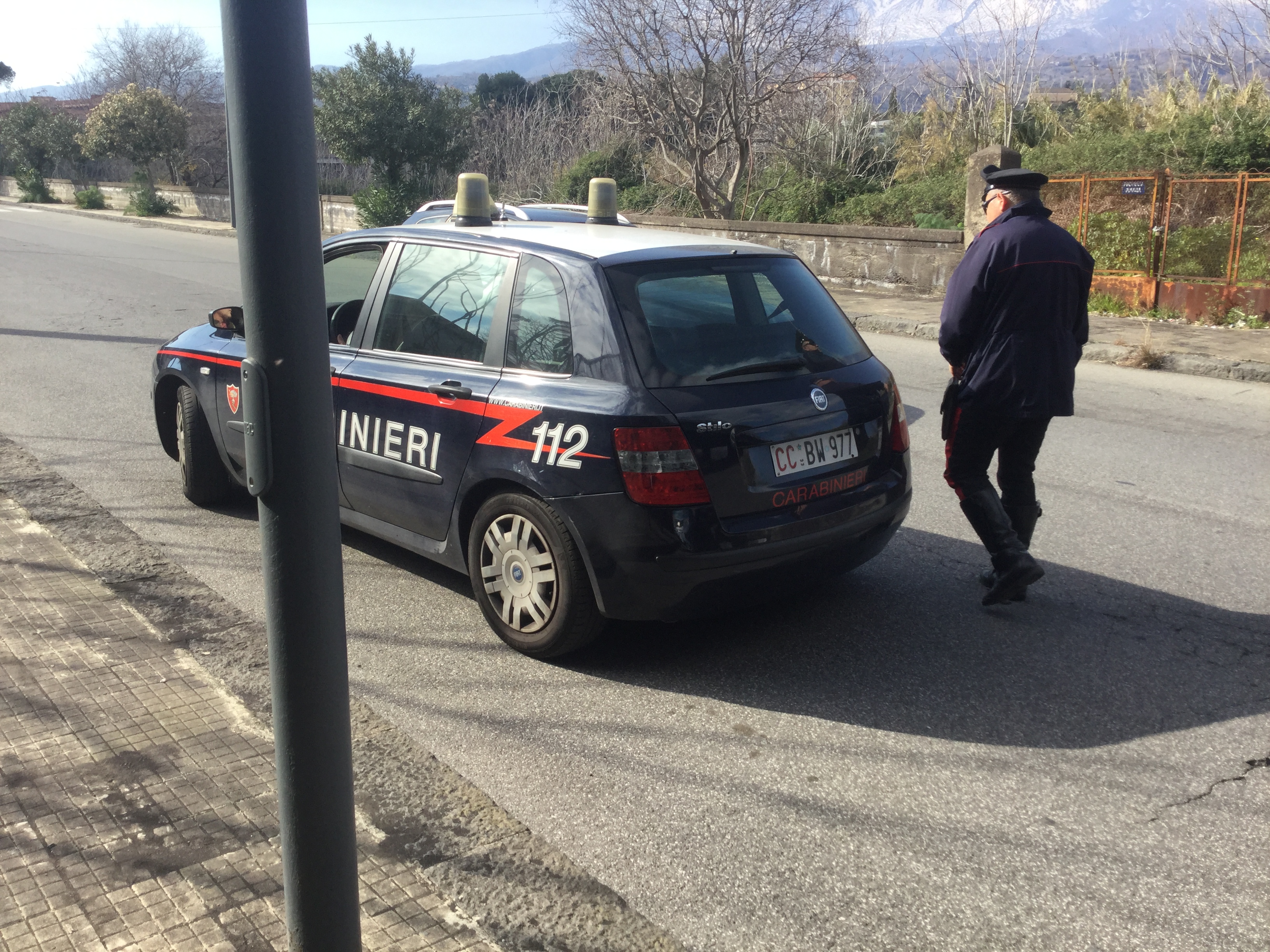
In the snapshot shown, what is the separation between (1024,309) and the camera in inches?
179

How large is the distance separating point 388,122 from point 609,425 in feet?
92.3

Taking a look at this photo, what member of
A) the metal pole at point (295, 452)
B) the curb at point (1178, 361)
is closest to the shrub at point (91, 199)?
the curb at point (1178, 361)

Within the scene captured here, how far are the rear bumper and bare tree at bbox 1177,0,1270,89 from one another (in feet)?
86.6

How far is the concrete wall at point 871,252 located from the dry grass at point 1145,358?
4.73m

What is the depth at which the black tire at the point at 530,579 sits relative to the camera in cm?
409

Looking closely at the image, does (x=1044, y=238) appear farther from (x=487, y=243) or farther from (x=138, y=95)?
(x=138, y=95)

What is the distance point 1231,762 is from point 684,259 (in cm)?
259

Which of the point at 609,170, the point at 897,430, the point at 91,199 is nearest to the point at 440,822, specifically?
the point at 897,430

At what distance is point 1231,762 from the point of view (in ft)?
11.6

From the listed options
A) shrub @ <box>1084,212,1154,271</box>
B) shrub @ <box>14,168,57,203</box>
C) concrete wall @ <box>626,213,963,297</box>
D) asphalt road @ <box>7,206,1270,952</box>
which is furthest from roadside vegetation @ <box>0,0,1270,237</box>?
shrub @ <box>14,168,57,203</box>

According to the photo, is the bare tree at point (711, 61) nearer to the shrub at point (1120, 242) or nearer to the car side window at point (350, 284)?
the shrub at point (1120, 242)

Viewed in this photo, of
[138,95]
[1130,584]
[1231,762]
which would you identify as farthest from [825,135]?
[138,95]

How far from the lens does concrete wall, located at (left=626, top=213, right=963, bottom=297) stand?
17.0m

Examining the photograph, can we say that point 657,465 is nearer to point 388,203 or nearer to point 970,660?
point 970,660
